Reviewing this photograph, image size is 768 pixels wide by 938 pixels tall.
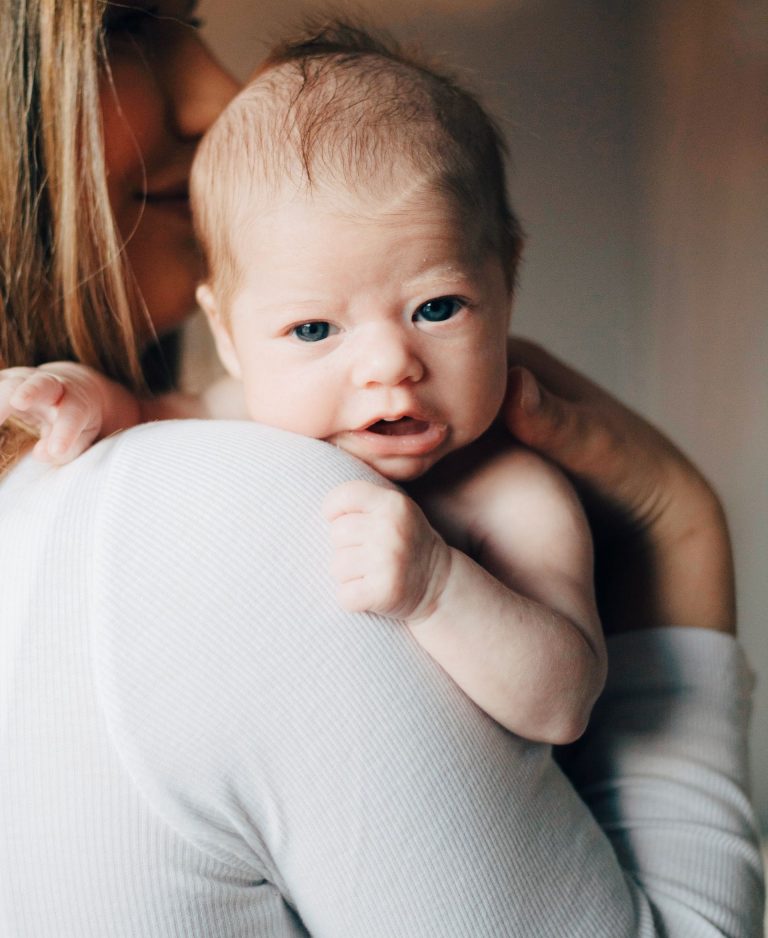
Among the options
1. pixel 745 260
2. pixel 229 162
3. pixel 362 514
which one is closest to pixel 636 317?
pixel 745 260

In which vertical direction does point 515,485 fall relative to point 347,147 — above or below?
below

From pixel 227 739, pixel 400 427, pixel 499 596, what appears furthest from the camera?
pixel 400 427

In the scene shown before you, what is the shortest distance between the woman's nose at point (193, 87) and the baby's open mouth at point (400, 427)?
1.47ft

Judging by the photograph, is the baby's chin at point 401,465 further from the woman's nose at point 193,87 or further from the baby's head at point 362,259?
the woman's nose at point 193,87

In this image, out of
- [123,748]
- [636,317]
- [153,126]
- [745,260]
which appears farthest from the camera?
[636,317]

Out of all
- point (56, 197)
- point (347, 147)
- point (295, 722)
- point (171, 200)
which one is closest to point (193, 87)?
point (171, 200)

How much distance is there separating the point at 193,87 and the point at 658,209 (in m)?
1.50

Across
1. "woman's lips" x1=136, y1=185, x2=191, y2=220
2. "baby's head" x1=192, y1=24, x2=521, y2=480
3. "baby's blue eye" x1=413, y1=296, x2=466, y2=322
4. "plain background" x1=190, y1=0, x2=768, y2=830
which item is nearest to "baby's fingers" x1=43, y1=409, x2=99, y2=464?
"baby's head" x1=192, y1=24, x2=521, y2=480

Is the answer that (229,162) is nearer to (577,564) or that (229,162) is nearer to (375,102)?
(375,102)

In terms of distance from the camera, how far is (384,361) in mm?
591

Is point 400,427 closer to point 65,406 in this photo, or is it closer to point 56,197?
point 65,406

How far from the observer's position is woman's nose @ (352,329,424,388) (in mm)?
592

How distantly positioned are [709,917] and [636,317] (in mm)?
1724

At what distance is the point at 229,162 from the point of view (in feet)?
2.18
